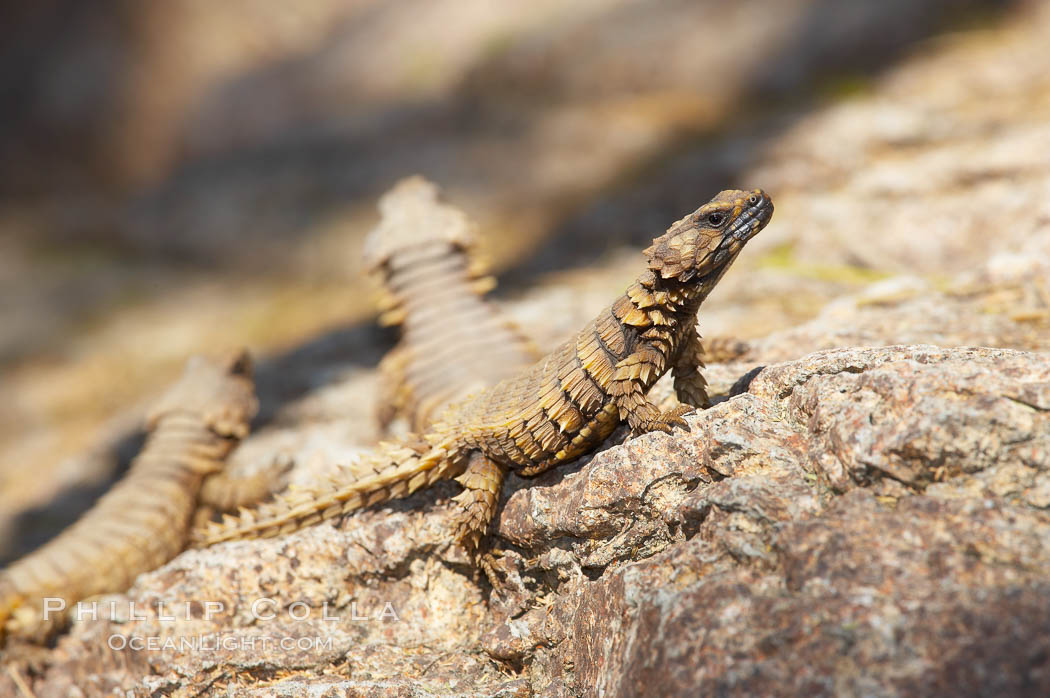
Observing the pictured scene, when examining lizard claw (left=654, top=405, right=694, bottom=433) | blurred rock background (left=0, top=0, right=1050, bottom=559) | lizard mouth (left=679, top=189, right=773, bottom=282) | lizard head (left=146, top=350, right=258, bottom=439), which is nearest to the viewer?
lizard claw (left=654, top=405, right=694, bottom=433)

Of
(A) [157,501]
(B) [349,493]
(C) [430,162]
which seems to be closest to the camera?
(B) [349,493]

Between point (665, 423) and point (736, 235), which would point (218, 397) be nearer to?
point (665, 423)

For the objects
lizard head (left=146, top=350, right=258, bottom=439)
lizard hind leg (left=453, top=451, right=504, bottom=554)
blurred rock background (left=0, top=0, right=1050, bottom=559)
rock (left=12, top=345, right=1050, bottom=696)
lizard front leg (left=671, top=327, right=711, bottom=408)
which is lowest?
rock (left=12, top=345, right=1050, bottom=696)

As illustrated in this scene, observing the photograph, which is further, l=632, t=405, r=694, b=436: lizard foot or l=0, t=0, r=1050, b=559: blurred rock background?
l=0, t=0, r=1050, b=559: blurred rock background

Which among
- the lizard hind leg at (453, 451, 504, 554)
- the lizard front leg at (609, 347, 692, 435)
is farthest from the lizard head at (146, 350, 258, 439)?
the lizard front leg at (609, 347, 692, 435)

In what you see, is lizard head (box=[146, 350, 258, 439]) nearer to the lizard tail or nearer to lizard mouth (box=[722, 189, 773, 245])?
the lizard tail

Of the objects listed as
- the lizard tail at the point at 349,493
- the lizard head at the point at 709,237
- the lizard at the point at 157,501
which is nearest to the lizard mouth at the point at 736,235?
the lizard head at the point at 709,237

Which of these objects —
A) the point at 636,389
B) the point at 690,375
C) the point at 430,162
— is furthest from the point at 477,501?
the point at 430,162
